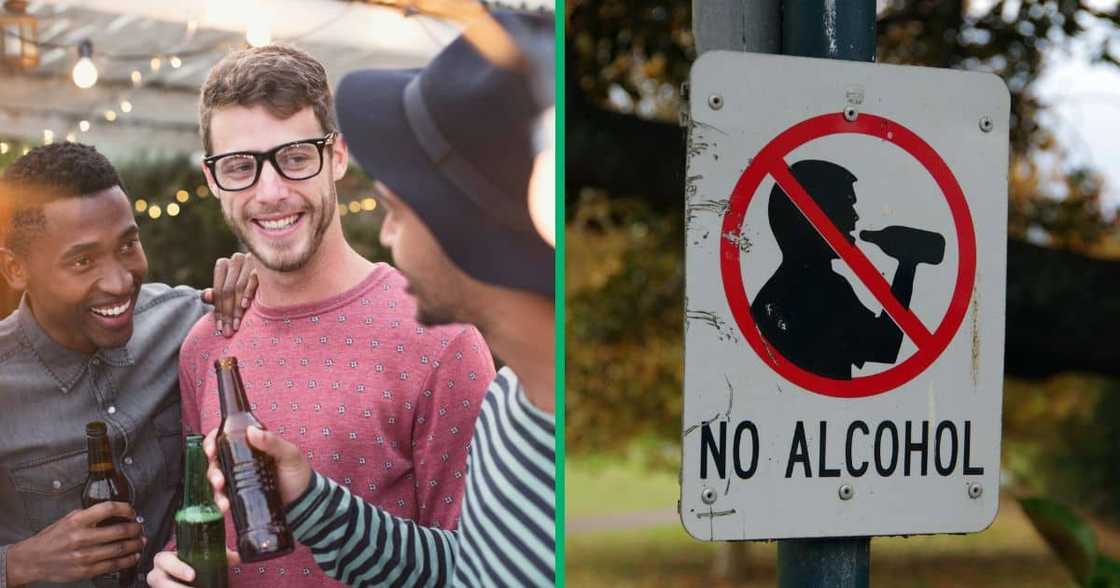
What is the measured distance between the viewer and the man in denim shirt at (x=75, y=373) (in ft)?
7.95

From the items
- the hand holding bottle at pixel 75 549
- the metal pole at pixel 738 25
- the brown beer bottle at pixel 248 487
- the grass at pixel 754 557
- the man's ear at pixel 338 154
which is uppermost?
the metal pole at pixel 738 25

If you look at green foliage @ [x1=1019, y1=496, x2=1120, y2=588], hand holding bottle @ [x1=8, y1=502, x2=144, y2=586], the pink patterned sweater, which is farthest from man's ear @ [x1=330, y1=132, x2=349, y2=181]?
green foliage @ [x1=1019, y1=496, x2=1120, y2=588]

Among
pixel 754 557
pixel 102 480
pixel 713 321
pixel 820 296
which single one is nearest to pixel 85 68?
pixel 102 480

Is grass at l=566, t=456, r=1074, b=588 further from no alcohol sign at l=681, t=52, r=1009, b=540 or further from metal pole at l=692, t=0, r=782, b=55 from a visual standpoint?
metal pole at l=692, t=0, r=782, b=55

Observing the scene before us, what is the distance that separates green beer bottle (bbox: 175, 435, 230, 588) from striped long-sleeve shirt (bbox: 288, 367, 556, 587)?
0.19 meters

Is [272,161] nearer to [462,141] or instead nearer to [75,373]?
[462,141]

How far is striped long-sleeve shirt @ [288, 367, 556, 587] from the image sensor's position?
255 centimetres

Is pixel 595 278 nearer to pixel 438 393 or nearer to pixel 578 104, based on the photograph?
pixel 578 104

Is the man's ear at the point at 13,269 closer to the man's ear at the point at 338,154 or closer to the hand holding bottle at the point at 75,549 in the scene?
the hand holding bottle at the point at 75,549

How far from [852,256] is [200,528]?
1.34 metres

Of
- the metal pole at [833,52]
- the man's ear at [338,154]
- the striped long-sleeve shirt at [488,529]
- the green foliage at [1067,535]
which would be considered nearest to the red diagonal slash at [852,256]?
the metal pole at [833,52]

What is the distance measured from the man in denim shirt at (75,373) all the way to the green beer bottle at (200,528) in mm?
28

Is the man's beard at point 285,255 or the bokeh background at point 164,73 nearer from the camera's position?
the bokeh background at point 164,73

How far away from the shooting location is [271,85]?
253cm
